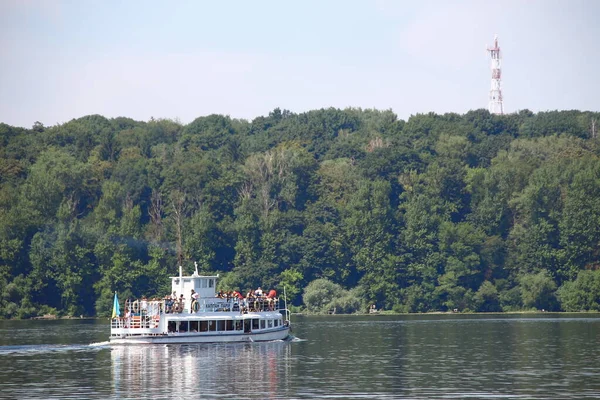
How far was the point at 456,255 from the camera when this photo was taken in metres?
190

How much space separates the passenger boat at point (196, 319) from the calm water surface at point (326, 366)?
4.89 feet

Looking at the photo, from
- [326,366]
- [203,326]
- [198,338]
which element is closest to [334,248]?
[203,326]

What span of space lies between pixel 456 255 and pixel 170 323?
9018cm

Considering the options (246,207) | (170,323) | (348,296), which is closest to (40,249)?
(246,207)

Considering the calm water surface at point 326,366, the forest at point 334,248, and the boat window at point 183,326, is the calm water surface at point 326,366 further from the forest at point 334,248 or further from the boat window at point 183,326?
the forest at point 334,248

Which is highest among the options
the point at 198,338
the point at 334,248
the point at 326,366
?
the point at 334,248

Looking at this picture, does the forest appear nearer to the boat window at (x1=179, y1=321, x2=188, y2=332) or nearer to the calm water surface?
the calm water surface

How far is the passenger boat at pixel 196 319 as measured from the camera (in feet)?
349

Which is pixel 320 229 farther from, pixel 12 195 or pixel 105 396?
pixel 105 396

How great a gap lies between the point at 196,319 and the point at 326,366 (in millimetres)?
23643

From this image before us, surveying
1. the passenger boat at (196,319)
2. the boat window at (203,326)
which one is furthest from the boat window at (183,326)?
the boat window at (203,326)

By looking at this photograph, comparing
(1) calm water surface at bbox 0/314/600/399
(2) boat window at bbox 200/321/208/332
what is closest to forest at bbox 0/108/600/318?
(1) calm water surface at bbox 0/314/600/399

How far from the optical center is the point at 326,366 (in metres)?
86.8

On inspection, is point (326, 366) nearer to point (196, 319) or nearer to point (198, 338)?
point (196, 319)
